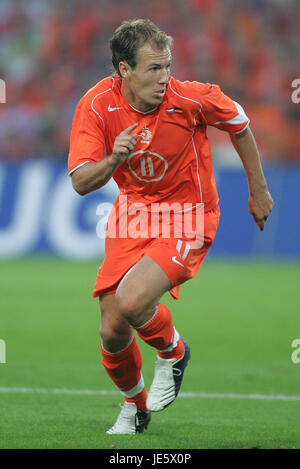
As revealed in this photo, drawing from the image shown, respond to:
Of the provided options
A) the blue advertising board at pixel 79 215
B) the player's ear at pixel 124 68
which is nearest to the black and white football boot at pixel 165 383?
the player's ear at pixel 124 68

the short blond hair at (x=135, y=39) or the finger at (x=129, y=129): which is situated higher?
the short blond hair at (x=135, y=39)

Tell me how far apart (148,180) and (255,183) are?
0.64 metres

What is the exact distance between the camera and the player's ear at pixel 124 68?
4.78 meters

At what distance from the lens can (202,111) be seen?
4855 millimetres

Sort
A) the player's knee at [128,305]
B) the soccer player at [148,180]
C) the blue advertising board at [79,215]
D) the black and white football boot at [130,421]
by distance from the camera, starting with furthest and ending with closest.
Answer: the blue advertising board at [79,215] → the black and white football boot at [130,421] → the soccer player at [148,180] → the player's knee at [128,305]

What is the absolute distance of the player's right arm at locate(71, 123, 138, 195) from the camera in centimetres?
434

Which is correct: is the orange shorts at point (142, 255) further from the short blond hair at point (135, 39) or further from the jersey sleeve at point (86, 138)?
the short blond hair at point (135, 39)

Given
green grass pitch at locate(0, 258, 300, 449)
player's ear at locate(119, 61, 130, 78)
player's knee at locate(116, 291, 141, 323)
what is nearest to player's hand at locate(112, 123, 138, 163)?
player's ear at locate(119, 61, 130, 78)

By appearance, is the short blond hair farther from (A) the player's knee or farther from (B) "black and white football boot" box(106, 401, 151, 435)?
(B) "black and white football boot" box(106, 401, 151, 435)

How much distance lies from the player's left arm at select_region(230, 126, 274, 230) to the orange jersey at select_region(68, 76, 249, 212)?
9 centimetres

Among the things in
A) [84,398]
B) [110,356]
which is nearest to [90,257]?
[84,398]

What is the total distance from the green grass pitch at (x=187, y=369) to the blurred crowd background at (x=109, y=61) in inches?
142

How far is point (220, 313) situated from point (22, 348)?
2.79 metres

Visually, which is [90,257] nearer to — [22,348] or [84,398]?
[22,348]
